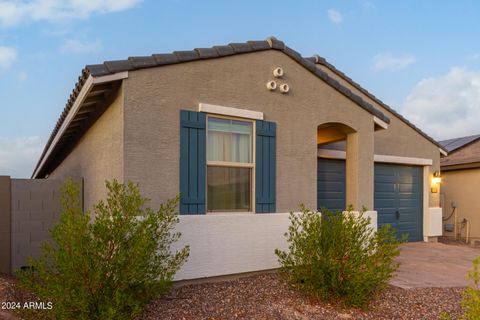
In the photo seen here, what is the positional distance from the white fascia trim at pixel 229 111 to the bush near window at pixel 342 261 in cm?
203

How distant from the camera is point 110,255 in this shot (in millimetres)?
3883

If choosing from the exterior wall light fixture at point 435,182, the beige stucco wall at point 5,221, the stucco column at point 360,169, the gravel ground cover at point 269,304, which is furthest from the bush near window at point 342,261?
the exterior wall light fixture at point 435,182

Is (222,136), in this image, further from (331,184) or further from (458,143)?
(458,143)

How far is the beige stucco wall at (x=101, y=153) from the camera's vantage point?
5.27 meters

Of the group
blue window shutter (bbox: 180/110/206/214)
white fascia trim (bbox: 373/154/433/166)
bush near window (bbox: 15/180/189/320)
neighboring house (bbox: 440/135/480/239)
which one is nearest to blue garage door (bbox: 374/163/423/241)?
white fascia trim (bbox: 373/154/433/166)

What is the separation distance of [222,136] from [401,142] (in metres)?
7.06

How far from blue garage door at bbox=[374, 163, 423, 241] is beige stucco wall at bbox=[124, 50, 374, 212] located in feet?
9.62

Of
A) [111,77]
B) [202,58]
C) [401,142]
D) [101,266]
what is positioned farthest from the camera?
[401,142]

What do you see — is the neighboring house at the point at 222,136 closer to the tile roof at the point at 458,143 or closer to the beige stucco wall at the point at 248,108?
the beige stucco wall at the point at 248,108

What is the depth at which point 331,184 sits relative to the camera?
30.1 feet

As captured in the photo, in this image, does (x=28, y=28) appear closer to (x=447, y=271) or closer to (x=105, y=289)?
(x=105, y=289)

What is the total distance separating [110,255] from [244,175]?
2.82 meters

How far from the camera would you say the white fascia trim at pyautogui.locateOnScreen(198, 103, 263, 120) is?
576 cm

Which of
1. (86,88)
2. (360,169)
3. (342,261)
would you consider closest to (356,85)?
(360,169)
